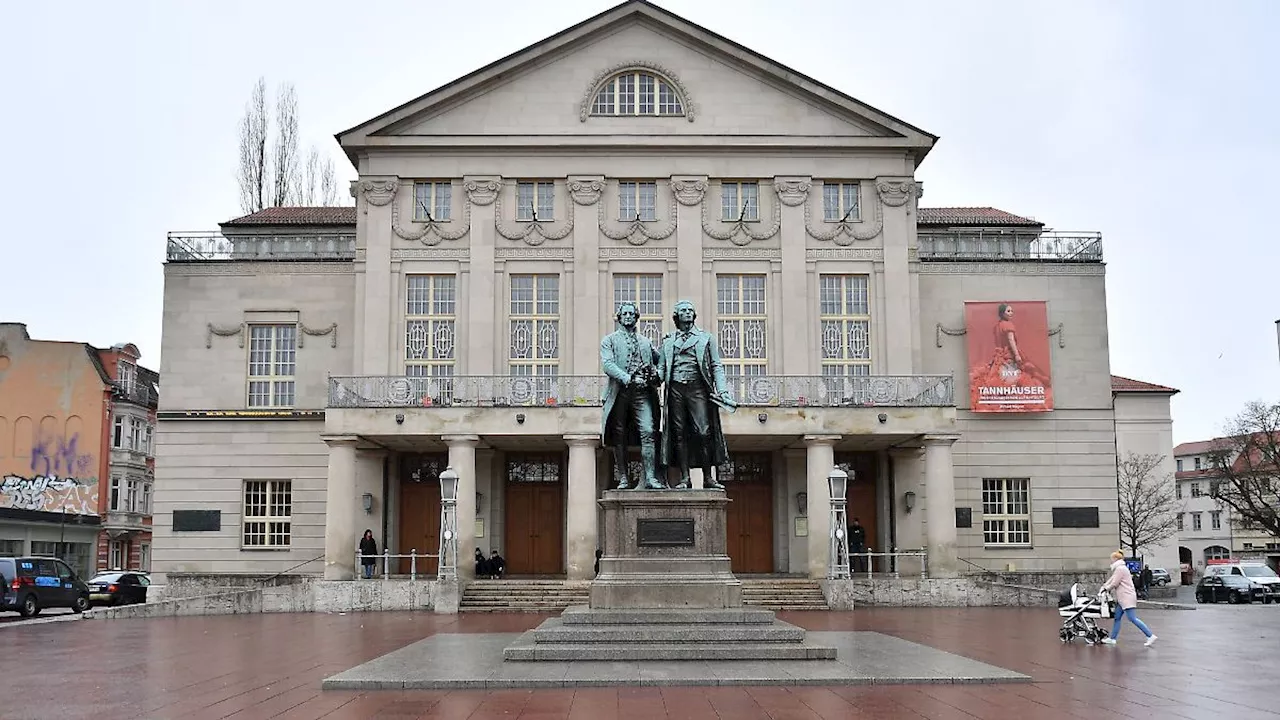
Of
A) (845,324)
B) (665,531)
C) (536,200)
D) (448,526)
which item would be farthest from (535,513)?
(665,531)

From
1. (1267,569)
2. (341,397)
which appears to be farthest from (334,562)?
(1267,569)

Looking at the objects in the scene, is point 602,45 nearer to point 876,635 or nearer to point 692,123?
point 692,123

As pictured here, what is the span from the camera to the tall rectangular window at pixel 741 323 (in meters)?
38.9

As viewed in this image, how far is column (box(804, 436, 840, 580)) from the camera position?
34125 mm

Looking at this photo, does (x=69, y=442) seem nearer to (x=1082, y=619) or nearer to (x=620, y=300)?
(x=620, y=300)

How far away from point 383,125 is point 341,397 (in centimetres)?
933

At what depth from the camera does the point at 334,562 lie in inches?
1362

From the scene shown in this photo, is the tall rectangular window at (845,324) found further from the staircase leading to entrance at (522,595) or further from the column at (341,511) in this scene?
the column at (341,511)

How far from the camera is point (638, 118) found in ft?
131

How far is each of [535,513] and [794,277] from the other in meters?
11.0

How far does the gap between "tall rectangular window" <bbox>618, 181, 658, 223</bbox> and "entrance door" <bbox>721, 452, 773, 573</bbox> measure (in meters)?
8.16

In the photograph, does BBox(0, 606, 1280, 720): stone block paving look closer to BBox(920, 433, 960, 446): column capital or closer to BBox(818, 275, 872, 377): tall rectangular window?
BBox(920, 433, 960, 446): column capital

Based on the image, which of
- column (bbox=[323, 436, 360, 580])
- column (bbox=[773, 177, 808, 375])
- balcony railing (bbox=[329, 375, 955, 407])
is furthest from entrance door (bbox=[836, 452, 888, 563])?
column (bbox=[323, 436, 360, 580])

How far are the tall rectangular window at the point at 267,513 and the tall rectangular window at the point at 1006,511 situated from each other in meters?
22.3
